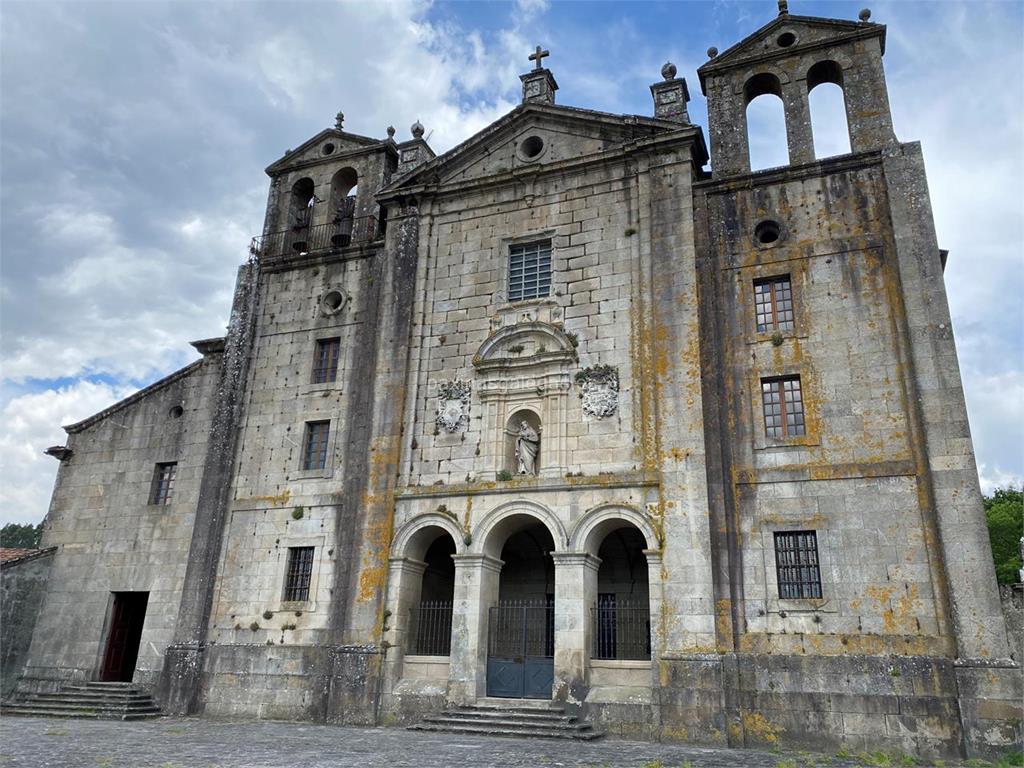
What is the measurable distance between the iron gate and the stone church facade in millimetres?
85

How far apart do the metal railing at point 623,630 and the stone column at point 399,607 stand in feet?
14.6

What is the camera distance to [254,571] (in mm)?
20656

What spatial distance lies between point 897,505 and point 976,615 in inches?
92.5

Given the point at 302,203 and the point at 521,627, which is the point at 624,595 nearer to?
the point at 521,627

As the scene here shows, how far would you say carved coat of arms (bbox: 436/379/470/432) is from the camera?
65.1 ft

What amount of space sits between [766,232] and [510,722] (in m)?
12.1

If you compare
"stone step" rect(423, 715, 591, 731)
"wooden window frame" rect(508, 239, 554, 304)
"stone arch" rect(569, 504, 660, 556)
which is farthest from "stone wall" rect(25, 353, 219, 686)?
"stone arch" rect(569, 504, 660, 556)

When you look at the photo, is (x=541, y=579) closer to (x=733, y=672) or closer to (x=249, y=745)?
(x=733, y=672)

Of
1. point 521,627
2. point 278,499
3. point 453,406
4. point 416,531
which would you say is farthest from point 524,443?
point 278,499

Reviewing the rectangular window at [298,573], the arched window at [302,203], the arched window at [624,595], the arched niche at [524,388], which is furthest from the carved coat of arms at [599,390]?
the arched window at [302,203]

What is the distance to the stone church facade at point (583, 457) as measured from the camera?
15.4 m

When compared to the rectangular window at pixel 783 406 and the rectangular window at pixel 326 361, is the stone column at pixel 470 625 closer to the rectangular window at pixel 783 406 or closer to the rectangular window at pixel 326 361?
the rectangular window at pixel 326 361

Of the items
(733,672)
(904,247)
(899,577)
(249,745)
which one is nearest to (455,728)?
(249,745)

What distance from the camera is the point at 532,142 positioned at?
21938mm
